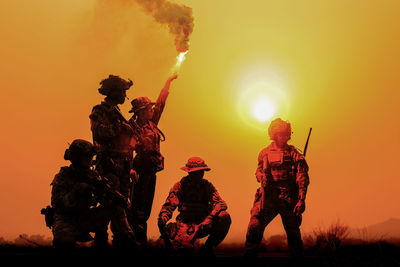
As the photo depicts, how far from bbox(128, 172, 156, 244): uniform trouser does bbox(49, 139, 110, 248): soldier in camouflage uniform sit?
190cm

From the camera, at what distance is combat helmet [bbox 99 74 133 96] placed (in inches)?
323

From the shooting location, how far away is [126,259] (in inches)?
237

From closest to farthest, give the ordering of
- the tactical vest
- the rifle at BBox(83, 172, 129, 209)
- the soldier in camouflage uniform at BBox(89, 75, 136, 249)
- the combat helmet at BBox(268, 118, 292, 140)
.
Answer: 1. the rifle at BBox(83, 172, 129, 209)
2. the soldier in camouflage uniform at BBox(89, 75, 136, 249)
3. the tactical vest
4. the combat helmet at BBox(268, 118, 292, 140)

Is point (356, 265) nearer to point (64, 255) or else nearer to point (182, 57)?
point (64, 255)

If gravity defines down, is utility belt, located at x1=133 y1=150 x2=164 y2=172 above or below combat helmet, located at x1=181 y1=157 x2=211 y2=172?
above

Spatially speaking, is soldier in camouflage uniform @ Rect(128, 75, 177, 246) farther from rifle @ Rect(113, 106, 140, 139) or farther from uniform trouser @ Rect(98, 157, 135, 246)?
uniform trouser @ Rect(98, 157, 135, 246)

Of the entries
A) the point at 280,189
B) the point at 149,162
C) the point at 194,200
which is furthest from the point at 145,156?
the point at 280,189

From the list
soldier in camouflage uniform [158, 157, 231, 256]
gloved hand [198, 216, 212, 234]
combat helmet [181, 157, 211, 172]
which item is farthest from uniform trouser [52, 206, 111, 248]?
combat helmet [181, 157, 211, 172]

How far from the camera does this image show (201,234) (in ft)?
25.0

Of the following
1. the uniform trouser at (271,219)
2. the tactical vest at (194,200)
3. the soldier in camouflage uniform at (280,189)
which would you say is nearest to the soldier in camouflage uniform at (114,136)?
the tactical vest at (194,200)

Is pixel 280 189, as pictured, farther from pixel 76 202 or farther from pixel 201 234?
pixel 76 202

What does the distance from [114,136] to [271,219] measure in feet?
11.4

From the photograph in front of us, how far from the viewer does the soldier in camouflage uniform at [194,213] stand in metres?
7.60

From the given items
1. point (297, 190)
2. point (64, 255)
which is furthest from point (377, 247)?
point (64, 255)
